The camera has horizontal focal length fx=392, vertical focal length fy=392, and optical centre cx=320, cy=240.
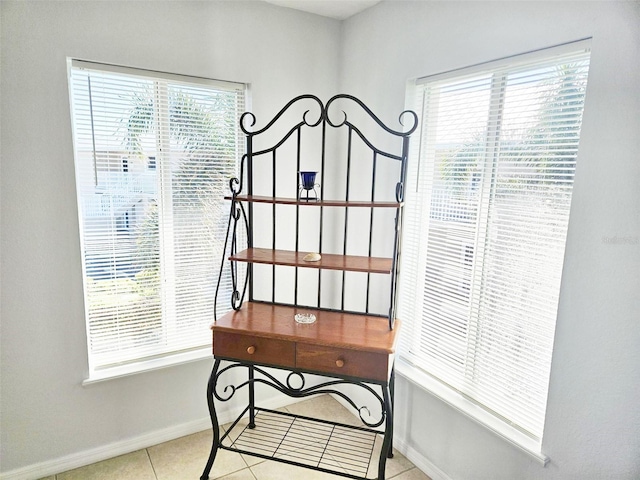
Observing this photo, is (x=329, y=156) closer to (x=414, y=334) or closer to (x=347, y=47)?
(x=347, y=47)

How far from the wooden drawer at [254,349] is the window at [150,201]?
0.54m

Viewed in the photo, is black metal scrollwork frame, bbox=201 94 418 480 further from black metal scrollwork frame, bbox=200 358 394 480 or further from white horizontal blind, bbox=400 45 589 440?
white horizontal blind, bbox=400 45 589 440

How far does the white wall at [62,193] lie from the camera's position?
1.76m

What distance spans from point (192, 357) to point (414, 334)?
1307mm

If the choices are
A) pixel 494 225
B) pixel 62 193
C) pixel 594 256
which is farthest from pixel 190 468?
pixel 594 256

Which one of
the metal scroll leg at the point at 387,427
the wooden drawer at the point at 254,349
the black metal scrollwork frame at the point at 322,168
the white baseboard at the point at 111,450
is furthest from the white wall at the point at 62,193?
the metal scroll leg at the point at 387,427

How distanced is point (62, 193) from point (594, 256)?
227cm

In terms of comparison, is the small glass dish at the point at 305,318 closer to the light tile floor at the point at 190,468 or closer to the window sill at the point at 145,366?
the window sill at the point at 145,366

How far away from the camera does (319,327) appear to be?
192 cm

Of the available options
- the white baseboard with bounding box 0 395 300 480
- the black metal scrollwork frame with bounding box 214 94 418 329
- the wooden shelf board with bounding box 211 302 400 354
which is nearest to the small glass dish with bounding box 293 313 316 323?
the wooden shelf board with bounding box 211 302 400 354

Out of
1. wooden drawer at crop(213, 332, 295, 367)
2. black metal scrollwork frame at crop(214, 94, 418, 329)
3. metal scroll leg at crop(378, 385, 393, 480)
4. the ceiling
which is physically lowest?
metal scroll leg at crop(378, 385, 393, 480)

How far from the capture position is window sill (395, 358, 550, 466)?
1584 mm

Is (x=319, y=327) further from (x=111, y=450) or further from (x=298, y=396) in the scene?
(x=111, y=450)

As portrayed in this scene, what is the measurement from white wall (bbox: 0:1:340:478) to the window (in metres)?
0.09
